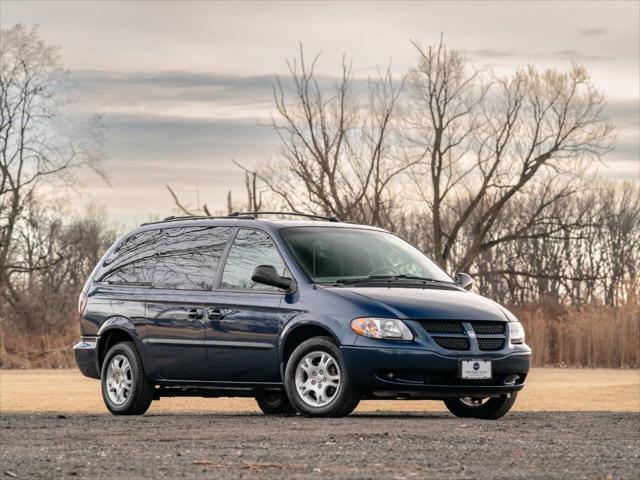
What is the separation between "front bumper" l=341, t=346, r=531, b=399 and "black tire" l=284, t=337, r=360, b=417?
83 mm

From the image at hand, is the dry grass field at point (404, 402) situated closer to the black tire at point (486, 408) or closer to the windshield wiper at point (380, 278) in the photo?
the black tire at point (486, 408)

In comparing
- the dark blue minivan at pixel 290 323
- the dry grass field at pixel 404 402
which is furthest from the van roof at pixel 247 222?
the dry grass field at pixel 404 402

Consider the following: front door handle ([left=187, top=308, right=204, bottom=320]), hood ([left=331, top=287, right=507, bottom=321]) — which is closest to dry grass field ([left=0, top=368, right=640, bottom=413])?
front door handle ([left=187, top=308, right=204, bottom=320])

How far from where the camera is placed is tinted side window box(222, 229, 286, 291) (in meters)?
13.0

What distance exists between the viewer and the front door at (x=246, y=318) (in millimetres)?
12633

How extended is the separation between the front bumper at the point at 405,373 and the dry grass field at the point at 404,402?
8.72 meters

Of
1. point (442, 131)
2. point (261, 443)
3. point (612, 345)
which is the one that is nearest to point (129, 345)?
point (261, 443)

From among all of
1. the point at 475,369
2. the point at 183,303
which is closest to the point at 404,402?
the point at 183,303

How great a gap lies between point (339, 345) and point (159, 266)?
2.79 m

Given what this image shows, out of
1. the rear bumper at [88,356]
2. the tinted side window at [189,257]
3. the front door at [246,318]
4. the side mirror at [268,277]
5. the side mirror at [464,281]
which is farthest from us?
the rear bumper at [88,356]

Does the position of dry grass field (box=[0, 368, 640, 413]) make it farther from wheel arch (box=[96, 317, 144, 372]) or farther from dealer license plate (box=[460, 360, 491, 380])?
dealer license plate (box=[460, 360, 491, 380])

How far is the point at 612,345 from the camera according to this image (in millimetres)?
37406

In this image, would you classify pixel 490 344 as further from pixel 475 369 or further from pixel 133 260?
pixel 133 260

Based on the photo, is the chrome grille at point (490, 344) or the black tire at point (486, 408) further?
the black tire at point (486, 408)
